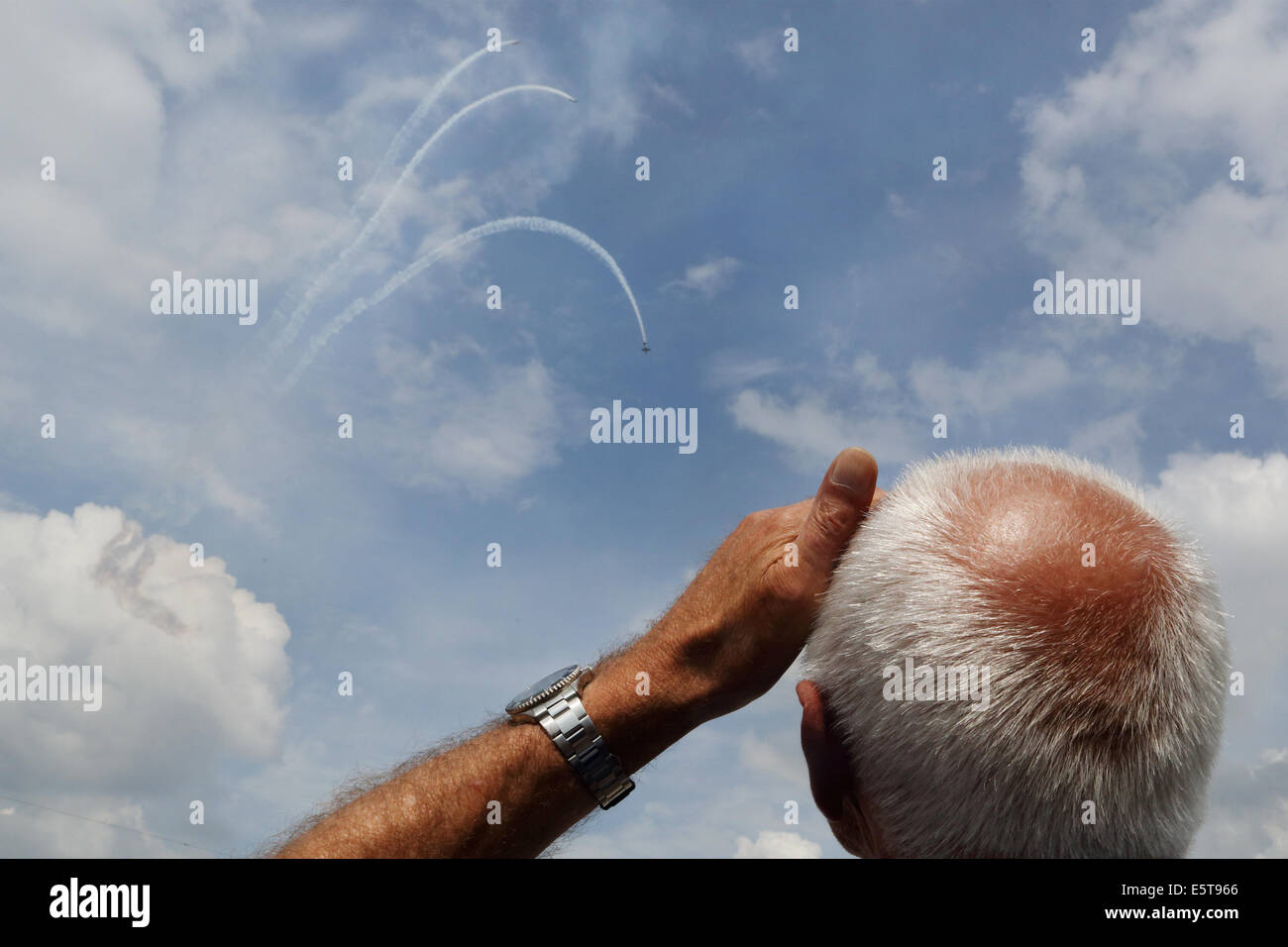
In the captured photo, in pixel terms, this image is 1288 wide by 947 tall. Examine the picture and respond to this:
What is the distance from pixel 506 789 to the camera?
4.23 meters

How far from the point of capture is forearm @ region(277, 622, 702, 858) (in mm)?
4164

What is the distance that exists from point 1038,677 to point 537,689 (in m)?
2.52

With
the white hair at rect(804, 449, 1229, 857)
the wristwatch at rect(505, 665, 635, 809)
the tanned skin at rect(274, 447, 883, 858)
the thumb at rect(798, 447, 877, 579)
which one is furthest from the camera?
the wristwatch at rect(505, 665, 635, 809)

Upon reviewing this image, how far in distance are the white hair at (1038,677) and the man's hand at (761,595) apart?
585 millimetres

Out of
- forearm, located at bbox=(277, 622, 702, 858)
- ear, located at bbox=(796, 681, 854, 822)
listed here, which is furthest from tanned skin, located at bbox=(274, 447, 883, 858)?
ear, located at bbox=(796, 681, 854, 822)

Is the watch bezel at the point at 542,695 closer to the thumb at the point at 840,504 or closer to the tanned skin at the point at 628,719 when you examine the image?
the tanned skin at the point at 628,719

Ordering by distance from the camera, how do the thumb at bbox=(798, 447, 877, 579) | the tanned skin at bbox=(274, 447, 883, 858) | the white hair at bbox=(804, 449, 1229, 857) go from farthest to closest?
the tanned skin at bbox=(274, 447, 883, 858)
the thumb at bbox=(798, 447, 877, 579)
the white hair at bbox=(804, 449, 1229, 857)

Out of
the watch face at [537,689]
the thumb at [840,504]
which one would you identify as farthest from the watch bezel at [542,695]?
the thumb at [840,504]

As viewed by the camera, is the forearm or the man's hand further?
the forearm

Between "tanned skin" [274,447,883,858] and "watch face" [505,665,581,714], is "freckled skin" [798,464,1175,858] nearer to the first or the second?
"tanned skin" [274,447,883,858]

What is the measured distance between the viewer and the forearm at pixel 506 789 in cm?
416

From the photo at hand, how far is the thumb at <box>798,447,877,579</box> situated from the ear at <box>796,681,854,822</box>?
2.20ft

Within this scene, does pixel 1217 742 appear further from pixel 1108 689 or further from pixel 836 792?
pixel 836 792
